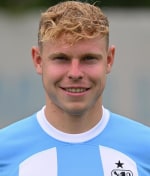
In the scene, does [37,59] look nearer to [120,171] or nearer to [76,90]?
[76,90]

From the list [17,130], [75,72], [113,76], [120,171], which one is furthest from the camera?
[113,76]

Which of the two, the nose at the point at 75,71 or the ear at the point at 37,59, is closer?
the nose at the point at 75,71

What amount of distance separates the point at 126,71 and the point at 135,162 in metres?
7.48

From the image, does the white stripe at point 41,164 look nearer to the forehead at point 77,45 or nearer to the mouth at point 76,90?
the mouth at point 76,90

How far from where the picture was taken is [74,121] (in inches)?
162

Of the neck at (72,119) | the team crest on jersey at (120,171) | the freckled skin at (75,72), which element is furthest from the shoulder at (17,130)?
the team crest on jersey at (120,171)

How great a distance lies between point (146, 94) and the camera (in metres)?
11.5

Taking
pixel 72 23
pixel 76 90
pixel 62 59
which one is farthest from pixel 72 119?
pixel 72 23

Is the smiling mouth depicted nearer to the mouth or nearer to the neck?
the mouth

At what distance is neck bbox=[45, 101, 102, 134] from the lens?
13.5 feet

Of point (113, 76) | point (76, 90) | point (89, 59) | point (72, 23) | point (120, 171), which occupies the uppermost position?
point (72, 23)

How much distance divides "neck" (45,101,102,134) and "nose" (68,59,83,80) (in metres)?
0.25

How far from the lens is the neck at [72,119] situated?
4.11 m

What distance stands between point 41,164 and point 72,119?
26cm
